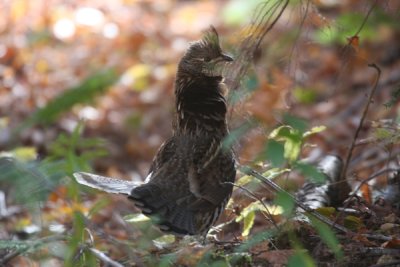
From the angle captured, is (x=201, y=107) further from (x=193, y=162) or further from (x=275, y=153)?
(x=275, y=153)

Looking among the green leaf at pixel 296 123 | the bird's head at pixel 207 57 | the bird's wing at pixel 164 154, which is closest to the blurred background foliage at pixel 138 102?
the green leaf at pixel 296 123

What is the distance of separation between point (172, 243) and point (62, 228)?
0.82m

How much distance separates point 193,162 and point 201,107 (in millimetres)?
390

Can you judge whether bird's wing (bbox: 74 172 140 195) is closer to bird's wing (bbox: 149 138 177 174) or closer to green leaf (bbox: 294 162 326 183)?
bird's wing (bbox: 149 138 177 174)

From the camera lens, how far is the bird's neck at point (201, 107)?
462 centimetres

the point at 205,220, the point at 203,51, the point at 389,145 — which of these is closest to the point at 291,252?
the point at 205,220

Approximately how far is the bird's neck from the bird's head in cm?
5

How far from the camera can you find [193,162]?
4461 mm

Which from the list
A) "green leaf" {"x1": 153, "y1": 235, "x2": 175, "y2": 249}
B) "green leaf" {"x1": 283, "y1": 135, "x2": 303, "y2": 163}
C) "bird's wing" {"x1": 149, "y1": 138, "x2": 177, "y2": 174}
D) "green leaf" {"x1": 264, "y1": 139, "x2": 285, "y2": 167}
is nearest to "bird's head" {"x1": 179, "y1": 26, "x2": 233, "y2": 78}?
"bird's wing" {"x1": 149, "y1": 138, "x2": 177, "y2": 174}

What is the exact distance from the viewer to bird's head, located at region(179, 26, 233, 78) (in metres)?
4.62

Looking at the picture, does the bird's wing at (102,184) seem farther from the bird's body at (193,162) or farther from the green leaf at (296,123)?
the green leaf at (296,123)

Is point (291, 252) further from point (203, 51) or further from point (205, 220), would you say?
point (203, 51)

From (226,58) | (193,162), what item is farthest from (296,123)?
(226,58)

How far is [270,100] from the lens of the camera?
8680 millimetres
